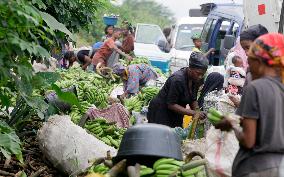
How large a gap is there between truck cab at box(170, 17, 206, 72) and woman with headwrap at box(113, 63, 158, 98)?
600 centimetres

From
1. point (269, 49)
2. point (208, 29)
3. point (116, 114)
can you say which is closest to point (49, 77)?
point (116, 114)

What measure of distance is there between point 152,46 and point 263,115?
1822cm

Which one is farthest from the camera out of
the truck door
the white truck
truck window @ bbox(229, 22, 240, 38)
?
the truck door

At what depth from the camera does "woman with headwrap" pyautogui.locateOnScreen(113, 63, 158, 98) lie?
12734 millimetres

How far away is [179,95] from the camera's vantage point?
8.59 meters

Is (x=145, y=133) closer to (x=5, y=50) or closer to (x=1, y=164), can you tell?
(x=5, y=50)

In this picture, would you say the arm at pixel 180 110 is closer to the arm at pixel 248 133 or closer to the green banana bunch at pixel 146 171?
the green banana bunch at pixel 146 171

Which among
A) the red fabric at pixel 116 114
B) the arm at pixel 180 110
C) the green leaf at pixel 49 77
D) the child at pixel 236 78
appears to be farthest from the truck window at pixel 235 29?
the green leaf at pixel 49 77

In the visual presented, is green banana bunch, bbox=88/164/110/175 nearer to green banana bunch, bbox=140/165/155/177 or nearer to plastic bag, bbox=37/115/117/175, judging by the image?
green banana bunch, bbox=140/165/155/177

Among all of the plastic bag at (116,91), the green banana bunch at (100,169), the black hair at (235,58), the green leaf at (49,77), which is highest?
the green leaf at (49,77)

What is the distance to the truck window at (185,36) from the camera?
20.6 meters

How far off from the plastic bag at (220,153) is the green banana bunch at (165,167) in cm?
28

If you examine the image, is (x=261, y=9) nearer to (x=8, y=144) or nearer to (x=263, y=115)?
(x=8, y=144)

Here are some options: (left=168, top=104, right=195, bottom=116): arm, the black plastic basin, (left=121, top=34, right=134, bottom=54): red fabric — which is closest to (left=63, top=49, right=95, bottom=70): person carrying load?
(left=121, top=34, right=134, bottom=54): red fabric
